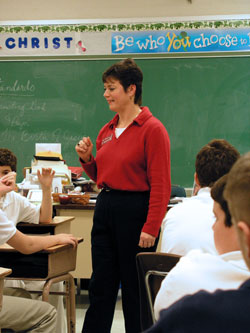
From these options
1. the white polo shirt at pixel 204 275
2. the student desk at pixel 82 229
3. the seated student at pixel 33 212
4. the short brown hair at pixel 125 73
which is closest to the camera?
the white polo shirt at pixel 204 275

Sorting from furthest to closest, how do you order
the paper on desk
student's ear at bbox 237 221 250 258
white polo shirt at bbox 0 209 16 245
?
the paper on desk → white polo shirt at bbox 0 209 16 245 → student's ear at bbox 237 221 250 258

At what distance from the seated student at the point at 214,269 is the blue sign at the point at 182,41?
4.21 meters

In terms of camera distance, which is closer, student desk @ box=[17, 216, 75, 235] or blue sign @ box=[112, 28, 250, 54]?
student desk @ box=[17, 216, 75, 235]

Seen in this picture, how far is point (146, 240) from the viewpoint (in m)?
2.42

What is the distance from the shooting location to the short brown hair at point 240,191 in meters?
0.64

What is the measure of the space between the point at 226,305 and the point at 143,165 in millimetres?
1792

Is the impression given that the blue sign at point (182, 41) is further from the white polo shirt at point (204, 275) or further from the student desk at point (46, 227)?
the white polo shirt at point (204, 275)

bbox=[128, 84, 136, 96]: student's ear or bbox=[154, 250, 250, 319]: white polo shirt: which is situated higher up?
bbox=[128, 84, 136, 96]: student's ear

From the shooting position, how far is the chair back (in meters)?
1.66

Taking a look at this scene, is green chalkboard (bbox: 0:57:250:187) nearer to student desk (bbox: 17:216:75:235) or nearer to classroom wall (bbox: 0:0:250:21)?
classroom wall (bbox: 0:0:250:21)

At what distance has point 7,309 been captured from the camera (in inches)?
88.0

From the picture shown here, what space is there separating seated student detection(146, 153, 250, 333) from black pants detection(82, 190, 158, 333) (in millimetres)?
1717

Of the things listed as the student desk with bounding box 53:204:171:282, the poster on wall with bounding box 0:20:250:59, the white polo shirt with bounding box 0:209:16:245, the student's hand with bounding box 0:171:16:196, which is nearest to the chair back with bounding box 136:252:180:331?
the white polo shirt with bounding box 0:209:16:245

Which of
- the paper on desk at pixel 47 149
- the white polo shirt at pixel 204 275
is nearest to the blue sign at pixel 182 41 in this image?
the paper on desk at pixel 47 149
